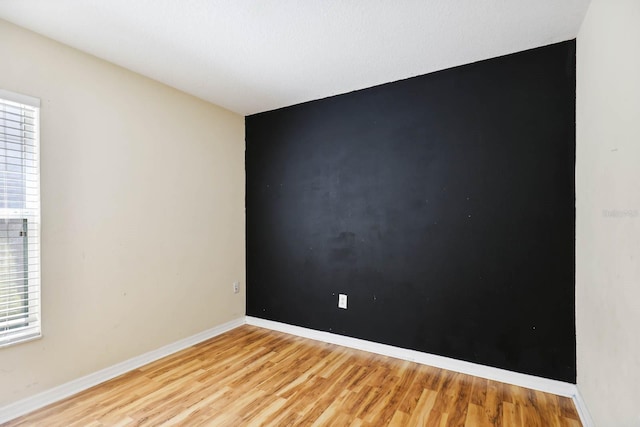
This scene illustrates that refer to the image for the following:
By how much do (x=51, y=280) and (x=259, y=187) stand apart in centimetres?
201

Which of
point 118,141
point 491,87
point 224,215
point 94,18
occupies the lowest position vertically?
point 224,215

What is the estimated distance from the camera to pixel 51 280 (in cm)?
202

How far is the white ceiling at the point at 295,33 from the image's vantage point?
173cm

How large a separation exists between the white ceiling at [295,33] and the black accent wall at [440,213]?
0.33m
